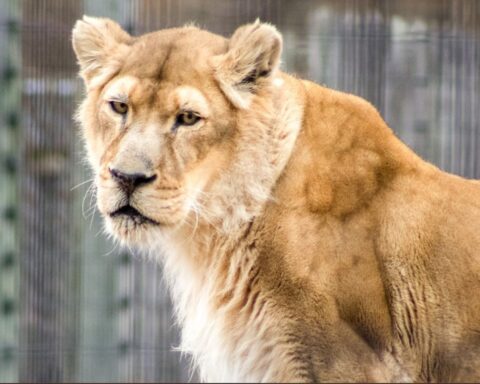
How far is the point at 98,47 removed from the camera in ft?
11.5

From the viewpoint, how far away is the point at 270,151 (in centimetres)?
330

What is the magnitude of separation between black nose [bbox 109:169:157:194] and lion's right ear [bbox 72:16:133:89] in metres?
0.49

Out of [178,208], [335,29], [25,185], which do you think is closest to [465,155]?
[335,29]

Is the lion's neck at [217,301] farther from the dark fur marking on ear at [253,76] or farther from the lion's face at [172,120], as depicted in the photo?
the dark fur marking on ear at [253,76]

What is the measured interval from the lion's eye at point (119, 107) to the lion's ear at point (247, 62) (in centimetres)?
32

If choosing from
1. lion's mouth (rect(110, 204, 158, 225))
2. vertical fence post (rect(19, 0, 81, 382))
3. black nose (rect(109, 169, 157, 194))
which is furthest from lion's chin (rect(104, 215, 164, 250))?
vertical fence post (rect(19, 0, 81, 382))

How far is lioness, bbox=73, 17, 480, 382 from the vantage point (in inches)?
123

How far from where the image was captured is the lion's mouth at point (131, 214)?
3.15m

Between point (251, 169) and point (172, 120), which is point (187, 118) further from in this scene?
point (251, 169)

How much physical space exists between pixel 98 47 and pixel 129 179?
66 centimetres

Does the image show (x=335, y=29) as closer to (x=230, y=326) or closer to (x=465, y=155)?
(x=465, y=155)

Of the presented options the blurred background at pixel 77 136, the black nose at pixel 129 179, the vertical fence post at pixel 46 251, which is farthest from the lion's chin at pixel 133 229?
the vertical fence post at pixel 46 251

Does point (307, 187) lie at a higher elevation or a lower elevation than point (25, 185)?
higher

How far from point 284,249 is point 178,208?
36 cm
